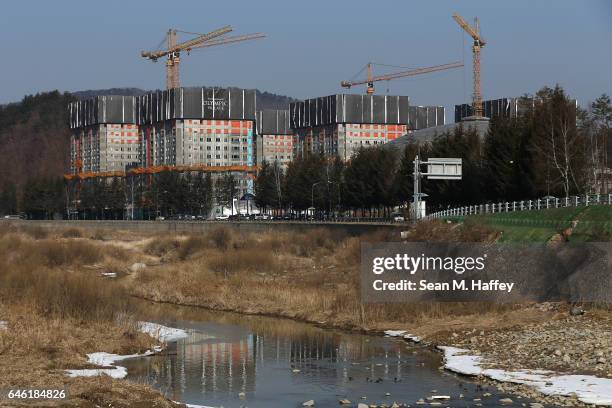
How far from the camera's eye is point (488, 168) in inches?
4397

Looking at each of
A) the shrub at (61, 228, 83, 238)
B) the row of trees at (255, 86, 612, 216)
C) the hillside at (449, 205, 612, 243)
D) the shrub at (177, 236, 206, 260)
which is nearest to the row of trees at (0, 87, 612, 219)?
the row of trees at (255, 86, 612, 216)

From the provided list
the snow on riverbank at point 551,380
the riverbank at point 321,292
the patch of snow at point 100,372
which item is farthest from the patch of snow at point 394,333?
the patch of snow at point 100,372

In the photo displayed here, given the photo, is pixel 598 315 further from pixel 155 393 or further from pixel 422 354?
pixel 155 393

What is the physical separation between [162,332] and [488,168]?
67.4 m

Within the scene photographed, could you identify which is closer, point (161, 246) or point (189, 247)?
point (189, 247)

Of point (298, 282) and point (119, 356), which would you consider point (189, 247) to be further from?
point (119, 356)

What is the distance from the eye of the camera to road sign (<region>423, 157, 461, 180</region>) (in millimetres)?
111312

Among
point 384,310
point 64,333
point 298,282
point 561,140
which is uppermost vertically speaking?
point 561,140

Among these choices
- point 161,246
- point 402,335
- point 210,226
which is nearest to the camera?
point 402,335

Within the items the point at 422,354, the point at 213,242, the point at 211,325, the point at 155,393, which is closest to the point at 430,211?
the point at 213,242

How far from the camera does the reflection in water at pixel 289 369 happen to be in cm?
3503

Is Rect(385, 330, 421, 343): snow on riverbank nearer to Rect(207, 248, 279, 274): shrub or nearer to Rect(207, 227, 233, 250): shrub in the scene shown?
Rect(207, 248, 279, 274): shrub

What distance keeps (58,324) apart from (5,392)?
14957 millimetres

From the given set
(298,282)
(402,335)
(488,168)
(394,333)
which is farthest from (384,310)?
(488,168)
